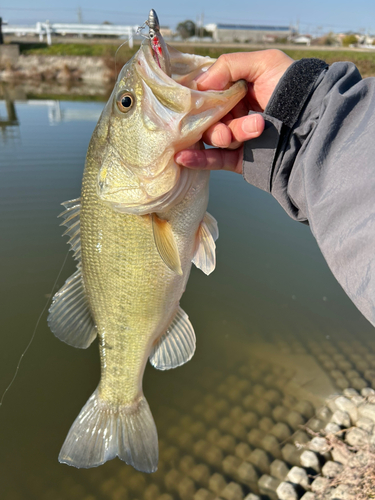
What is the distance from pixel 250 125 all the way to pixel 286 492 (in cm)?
259

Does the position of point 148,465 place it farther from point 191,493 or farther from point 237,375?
point 237,375

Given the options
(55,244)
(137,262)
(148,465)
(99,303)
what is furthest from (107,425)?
(55,244)

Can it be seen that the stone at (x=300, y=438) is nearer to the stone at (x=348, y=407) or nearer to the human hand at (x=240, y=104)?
the stone at (x=348, y=407)

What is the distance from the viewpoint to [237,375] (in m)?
3.69

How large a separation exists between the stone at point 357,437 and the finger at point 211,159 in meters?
2.46

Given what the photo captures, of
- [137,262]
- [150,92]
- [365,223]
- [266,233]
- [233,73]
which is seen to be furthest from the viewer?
[266,233]

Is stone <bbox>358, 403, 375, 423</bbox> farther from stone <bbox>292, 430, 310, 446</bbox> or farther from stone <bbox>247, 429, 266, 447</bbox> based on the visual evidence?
stone <bbox>247, 429, 266, 447</bbox>

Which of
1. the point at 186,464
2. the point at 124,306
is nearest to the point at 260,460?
the point at 186,464

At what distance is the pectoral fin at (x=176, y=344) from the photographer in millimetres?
2213

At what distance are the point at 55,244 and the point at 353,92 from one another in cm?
461

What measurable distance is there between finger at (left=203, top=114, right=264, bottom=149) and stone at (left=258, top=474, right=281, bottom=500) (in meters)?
2.56

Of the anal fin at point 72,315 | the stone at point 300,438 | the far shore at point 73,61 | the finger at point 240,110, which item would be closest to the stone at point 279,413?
the stone at point 300,438

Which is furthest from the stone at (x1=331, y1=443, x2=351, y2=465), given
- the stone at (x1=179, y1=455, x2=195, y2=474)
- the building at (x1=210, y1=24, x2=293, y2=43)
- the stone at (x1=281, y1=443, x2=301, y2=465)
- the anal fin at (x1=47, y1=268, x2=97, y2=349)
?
the building at (x1=210, y1=24, x2=293, y2=43)

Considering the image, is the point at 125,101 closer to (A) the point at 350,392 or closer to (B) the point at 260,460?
(B) the point at 260,460
